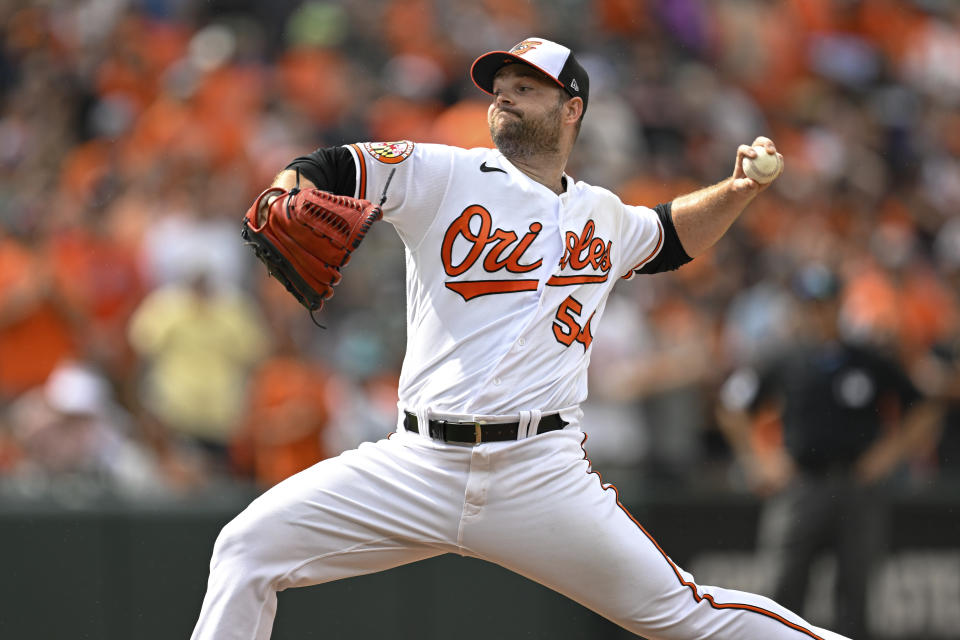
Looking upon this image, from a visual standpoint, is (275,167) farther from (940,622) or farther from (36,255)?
(940,622)

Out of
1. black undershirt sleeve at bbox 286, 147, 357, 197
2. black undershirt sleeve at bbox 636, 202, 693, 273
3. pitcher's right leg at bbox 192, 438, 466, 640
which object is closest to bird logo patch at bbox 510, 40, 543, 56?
black undershirt sleeve at bbox 286, 147, 357, 197

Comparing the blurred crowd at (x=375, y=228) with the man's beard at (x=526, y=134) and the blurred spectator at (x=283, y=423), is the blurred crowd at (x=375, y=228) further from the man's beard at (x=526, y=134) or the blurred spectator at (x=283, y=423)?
the man's beard at (x=526, y=134)

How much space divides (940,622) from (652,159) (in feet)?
14.8

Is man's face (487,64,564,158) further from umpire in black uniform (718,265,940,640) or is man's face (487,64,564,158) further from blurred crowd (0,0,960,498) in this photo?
blurred crowd (0,0,960,498)

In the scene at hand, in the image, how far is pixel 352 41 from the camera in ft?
37.7

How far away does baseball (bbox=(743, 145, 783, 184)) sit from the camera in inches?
182

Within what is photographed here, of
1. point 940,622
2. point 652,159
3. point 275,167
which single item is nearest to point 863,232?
point 652,159

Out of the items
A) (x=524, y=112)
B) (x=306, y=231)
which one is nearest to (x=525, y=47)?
(x=524, y=112)

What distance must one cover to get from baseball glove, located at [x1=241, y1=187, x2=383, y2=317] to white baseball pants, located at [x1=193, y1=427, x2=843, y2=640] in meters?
0.67

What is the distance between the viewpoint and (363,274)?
933cm

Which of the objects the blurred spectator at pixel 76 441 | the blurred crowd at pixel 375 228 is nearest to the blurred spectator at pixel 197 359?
the blurred crowd at pixel 375 228

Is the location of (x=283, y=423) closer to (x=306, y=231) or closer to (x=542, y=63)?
(x=542, y=63)

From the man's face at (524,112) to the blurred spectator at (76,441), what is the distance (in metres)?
3.61

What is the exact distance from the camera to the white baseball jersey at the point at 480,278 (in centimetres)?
423
